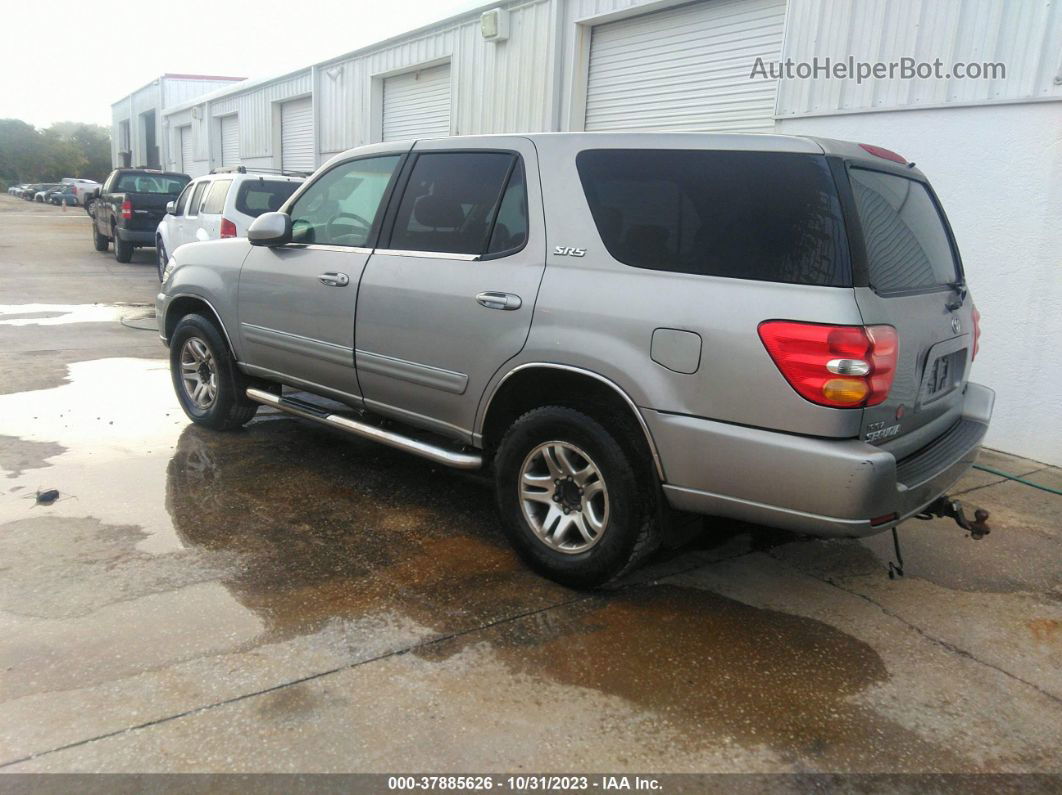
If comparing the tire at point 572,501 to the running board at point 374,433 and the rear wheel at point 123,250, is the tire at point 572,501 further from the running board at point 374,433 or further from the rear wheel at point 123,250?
the rear wheel at point 123,250

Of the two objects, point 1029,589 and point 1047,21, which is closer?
point 1029,589

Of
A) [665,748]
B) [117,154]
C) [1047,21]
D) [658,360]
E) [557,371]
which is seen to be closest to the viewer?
[665,748]

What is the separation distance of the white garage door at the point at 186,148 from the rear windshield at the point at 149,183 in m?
11.7

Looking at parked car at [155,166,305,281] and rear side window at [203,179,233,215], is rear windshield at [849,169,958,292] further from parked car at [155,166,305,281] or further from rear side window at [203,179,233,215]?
rear side window at [203,179,233,215]

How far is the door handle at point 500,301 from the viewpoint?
3535mm

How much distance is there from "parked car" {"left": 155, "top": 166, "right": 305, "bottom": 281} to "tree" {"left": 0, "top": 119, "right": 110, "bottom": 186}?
79.8 metres

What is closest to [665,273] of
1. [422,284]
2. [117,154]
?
[422,284]

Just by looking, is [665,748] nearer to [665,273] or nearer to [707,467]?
[707,467]

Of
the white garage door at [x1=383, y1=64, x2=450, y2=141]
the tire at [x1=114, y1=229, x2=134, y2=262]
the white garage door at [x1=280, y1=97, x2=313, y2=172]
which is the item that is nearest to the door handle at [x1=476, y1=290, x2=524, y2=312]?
the white garage door at [x1=383, y1=64, x2=450, y2=141]

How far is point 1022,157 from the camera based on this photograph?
5633 mm

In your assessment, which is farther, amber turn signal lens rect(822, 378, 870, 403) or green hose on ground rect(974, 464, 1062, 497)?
green hose on ground rect(974, 464, 1062, 497)

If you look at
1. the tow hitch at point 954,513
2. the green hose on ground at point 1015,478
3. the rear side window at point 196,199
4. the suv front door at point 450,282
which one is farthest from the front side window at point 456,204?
the rear side window at point 196,199

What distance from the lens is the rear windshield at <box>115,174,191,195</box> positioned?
17.5 m

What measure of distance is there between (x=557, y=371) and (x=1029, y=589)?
247cm
